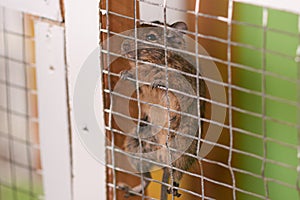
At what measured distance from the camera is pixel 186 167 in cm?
107

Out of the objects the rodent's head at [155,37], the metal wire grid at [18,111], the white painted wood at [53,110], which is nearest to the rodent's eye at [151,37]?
the rodent's head at [155,37]

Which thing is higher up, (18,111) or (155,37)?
(18,111)

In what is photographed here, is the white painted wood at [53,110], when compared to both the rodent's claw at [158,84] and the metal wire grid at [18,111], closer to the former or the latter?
the rodent's claw at [158,84]

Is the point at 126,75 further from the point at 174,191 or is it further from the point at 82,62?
the point at 174,191

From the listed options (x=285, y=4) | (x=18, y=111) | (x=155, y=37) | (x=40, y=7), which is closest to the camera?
(x=285, y=4)

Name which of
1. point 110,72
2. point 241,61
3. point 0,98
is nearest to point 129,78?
point 110,72

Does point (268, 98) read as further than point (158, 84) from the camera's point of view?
Yes

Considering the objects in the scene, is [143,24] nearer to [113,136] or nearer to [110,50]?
[110,50]

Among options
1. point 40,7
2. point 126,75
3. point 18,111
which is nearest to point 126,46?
point 126,75

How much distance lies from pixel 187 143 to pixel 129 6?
0.77 feet

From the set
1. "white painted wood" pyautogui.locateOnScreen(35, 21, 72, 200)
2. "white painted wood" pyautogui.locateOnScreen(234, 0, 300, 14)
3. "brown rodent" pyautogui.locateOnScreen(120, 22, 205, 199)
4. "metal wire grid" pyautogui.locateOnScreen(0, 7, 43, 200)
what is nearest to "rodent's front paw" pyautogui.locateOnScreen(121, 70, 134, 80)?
"brown rodent" pyautogui.locateOnScreen(120, 22, 205, 199)

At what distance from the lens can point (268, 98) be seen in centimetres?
118

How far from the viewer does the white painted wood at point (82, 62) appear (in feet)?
3.50

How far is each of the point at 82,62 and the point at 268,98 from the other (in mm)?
331
